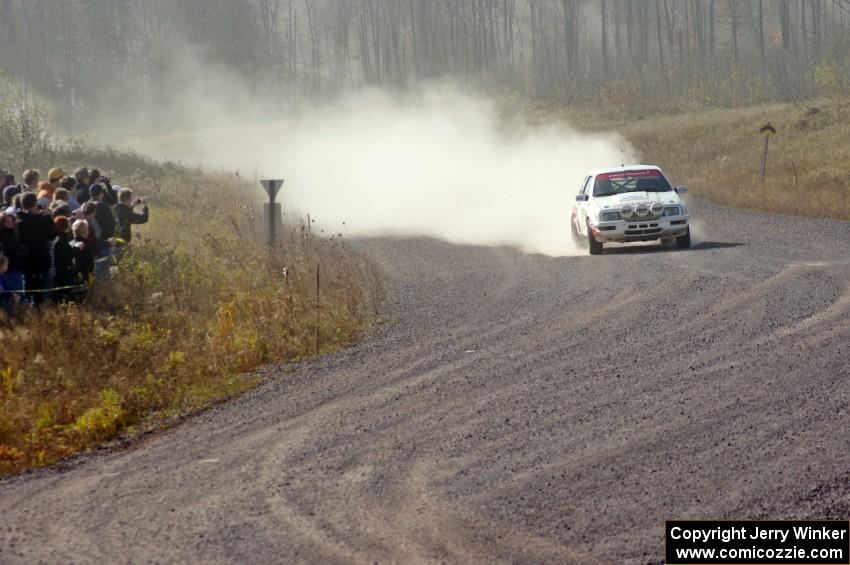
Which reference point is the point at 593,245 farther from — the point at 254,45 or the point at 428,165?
the point at 254,45

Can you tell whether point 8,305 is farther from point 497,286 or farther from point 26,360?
point 497,286

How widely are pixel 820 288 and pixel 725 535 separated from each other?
1031cm

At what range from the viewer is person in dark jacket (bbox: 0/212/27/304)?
43.4 feet

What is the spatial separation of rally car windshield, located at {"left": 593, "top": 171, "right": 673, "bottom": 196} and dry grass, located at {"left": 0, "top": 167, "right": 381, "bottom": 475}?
4.71 metres

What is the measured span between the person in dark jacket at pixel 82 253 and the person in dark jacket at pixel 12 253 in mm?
681

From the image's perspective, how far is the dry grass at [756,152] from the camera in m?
34.4

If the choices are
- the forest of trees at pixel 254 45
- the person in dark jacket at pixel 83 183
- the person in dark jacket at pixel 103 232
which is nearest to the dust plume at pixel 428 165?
the person in dark jacket at pixel 83 183

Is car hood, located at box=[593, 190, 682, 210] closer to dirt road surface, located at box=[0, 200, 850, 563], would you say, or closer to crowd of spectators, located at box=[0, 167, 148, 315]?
dirt road surface, located at box=[0, 200, 850, 563]

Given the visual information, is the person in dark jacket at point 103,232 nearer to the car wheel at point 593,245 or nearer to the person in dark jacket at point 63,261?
the person in dark jacket at point 63,261

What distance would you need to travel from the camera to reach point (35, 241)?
13727 mm

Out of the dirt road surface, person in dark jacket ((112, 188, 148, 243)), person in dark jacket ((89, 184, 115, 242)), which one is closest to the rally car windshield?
the dirt road surface

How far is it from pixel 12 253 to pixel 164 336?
6.35 ft

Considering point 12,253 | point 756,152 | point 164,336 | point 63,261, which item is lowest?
point 164,336

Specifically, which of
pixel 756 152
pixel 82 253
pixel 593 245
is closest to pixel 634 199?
pixel 593 245
